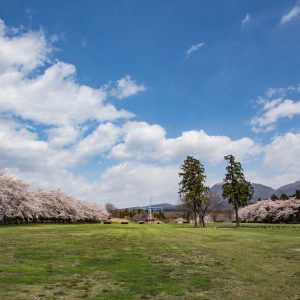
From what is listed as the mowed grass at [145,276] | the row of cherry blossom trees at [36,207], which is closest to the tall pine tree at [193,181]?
the row of cherry blossom trees at [36,207]

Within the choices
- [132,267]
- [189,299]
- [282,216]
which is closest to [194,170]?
[282,216]

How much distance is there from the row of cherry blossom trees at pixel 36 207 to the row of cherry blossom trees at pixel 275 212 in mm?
65243

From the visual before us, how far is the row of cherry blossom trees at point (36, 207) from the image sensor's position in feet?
238

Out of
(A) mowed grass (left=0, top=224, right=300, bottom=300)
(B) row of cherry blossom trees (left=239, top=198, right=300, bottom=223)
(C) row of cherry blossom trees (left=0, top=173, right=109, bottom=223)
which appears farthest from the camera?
(B) row of cherry blossom trees (left=239, top=198, right=300, bottom=223)

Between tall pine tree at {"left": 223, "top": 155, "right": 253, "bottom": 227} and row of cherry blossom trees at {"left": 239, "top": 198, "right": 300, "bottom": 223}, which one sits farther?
row of cherry blossom trees at {"left": 239, "top": 198, "right": 300, "bottom": 223}

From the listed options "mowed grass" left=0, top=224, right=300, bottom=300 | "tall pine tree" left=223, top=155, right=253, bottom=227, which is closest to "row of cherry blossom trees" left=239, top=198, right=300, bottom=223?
"tall pine tree" left=223, top=155, right=253, bottom=227

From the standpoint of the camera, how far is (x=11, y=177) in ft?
249

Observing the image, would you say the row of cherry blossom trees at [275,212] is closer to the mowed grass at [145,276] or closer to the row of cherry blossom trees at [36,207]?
the row of cherry blossom trees at [36,207]

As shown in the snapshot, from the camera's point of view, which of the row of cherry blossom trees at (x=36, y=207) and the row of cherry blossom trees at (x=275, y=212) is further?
the row of cherry blossom trees at (x=275, y=212)

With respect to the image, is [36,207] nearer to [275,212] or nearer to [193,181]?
[193,181]

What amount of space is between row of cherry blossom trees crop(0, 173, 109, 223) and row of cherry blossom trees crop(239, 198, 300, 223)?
2569 inches

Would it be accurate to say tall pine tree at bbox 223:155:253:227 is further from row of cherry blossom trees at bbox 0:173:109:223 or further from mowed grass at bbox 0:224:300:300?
mowed grass at bbox 0:224:300:300

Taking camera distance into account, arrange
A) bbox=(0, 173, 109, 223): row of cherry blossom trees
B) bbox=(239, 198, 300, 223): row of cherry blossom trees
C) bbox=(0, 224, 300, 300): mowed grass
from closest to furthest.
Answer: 1. bbox=(0, 224, 300, 300): mowed grass
2. bbox=(0, 173, 109, 223): row of cherry blossom trees
3. bbox=(239, 198, 300, 223): row of cherry blossom trees

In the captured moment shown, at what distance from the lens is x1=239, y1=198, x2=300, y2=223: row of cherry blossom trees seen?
385ft
